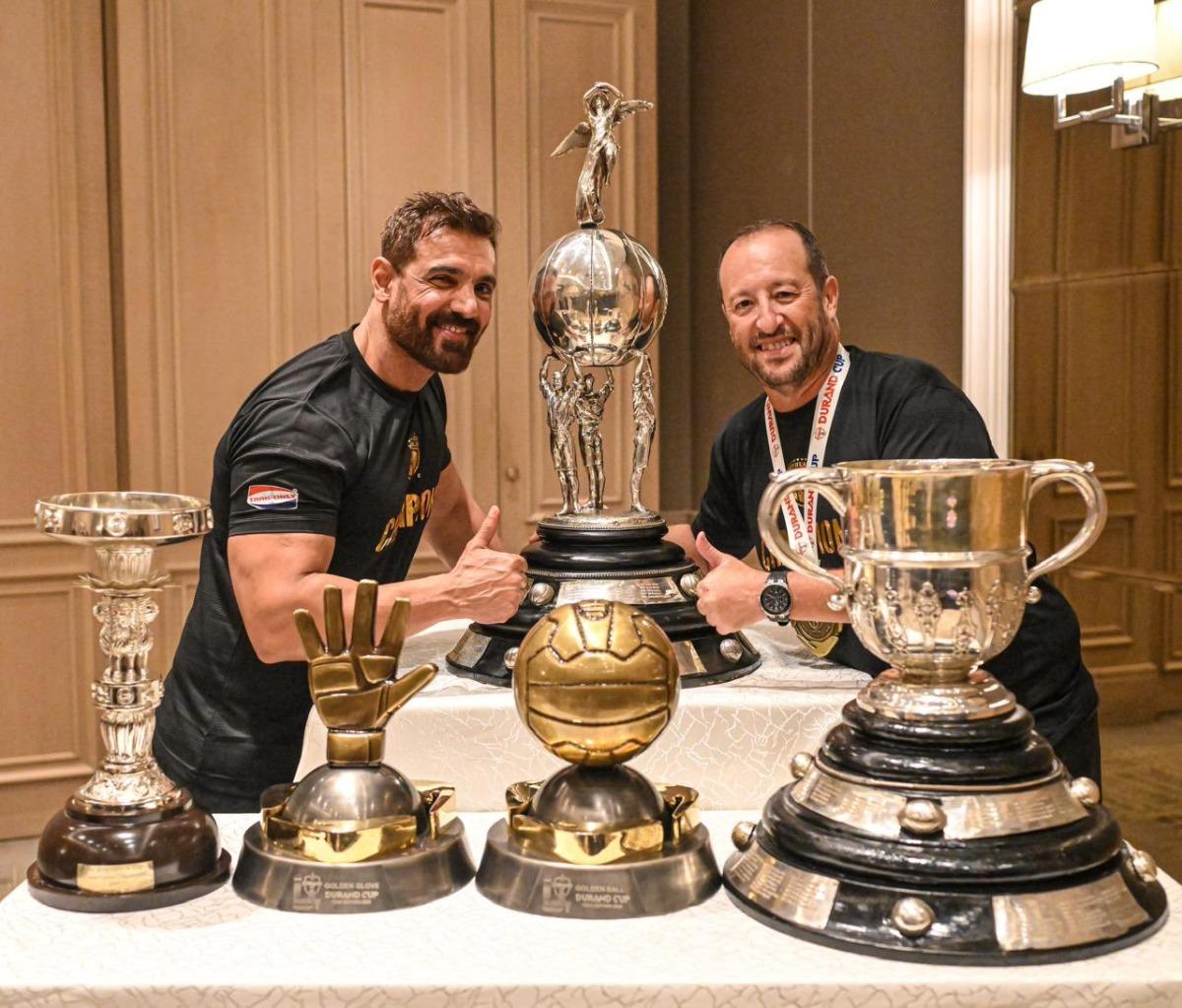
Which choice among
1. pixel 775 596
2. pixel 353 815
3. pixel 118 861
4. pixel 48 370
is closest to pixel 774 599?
pixel 775 596

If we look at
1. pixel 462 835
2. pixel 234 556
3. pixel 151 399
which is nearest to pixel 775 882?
pixel 462 835

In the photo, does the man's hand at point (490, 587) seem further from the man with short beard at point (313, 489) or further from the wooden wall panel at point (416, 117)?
the wooden wall panel at point (416, 117)

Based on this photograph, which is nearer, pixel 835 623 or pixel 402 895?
pixel 402 895

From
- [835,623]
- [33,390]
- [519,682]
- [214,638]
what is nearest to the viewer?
[519,682]

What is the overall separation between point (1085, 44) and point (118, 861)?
217 centimetres

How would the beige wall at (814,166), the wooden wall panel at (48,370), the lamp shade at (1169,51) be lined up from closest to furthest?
the lamp shade at (1169,51), the beige wall at (814,166), the wooden wall panel at (48,370)

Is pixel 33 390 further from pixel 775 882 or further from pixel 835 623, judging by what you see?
pixel 775 882

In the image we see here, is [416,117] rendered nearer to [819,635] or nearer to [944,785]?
[819,635]

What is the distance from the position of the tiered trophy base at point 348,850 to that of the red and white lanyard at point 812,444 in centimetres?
91

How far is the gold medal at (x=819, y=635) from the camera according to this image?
1696 mm

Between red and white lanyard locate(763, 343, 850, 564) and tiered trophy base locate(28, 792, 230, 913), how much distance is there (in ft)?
3.30

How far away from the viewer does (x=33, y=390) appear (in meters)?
3.57

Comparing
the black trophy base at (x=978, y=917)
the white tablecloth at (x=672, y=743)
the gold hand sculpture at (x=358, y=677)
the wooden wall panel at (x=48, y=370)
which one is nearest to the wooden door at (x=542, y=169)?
the wooden wall panel at (x=48, y=370)

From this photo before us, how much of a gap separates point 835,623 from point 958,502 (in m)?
0.83
